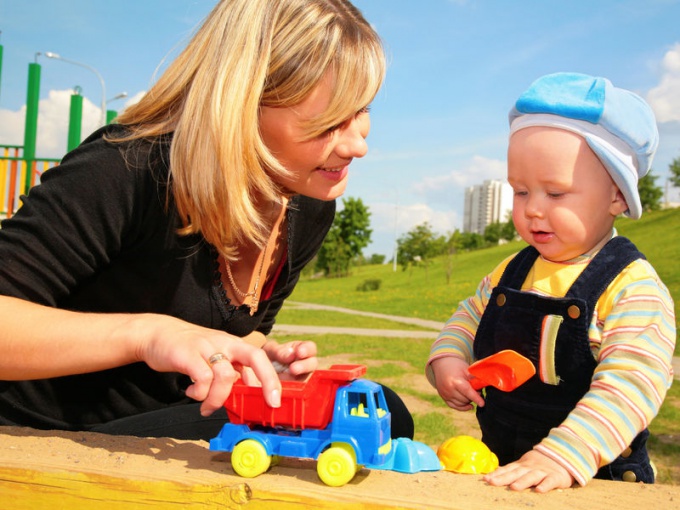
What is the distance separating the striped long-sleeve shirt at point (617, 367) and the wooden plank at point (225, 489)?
108mm

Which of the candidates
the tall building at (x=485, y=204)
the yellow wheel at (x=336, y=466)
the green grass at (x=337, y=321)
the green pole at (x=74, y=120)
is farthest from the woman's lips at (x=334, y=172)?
the tall building at (x=485, y=204)

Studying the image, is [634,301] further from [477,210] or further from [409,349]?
[477,210]

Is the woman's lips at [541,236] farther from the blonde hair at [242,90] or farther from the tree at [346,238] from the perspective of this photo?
the tree at [346,238]

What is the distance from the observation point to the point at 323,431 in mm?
1665

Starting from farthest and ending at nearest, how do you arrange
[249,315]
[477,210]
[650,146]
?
1. [477,210]
2. [249,315]
3. [650,146]

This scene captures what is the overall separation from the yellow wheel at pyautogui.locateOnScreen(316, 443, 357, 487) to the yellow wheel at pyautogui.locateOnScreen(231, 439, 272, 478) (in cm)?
15

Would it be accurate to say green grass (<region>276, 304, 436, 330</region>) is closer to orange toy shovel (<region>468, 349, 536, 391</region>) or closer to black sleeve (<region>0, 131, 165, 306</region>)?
orange toy shovel (<region>468, 349, 536, 391</region>)

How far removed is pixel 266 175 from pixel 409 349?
9.43m

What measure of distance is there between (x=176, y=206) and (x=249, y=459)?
40.7 inches

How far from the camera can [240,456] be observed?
63.5 inches

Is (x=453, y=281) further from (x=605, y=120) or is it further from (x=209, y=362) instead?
(x=209, y=362)

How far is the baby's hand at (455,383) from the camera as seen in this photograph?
2.17 m

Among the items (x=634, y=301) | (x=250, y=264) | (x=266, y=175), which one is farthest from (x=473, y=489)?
(x=250, y=264)

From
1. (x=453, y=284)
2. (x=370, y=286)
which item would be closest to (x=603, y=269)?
(x=453, y=284)
